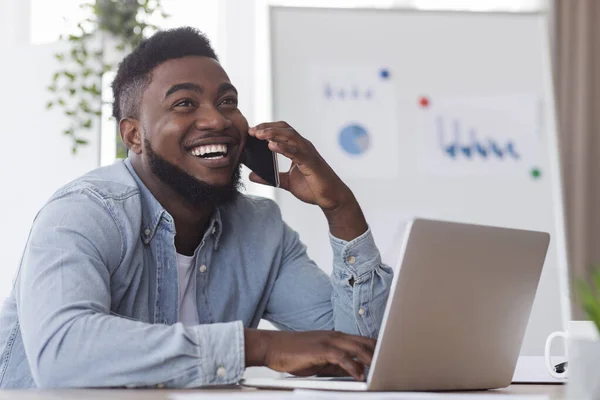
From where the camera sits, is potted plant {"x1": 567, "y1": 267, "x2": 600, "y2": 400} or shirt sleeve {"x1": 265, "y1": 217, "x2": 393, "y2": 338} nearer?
potted plant {"x1": 567, "y1": 267, "x2": 600, "y2": 400}

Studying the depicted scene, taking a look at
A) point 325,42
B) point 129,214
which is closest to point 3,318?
point 129,214

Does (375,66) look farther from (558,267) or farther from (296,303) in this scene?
(296,303)

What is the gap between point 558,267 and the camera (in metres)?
2.97

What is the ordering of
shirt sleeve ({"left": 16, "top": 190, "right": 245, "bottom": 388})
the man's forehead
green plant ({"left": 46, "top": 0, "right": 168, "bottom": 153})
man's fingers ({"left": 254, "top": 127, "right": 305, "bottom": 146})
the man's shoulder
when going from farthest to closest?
green plant ({"left": 46, "top": 0, "right": 168, "bottom": 153}) → the man's forehead → man's fingers ({"left": 254, "top": 127, "right": 305, "bottom": 146}) → the man's shoulder → shirt sleeve ({"left": 16, "top": 190, "right": 245, "bottom": 388})

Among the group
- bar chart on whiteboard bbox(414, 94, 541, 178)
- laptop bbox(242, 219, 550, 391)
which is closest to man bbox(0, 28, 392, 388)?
laptop bbox(242, 219, 550, 391)

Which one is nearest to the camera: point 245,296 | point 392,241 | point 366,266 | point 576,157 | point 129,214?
point 129,214

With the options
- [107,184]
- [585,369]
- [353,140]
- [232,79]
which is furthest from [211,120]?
[232,79]

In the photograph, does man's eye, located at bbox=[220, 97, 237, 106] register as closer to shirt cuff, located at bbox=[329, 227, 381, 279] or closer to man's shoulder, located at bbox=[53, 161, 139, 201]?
man's shoulder, located at bbox=[53, 161, 139, 201]

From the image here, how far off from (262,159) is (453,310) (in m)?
0.72

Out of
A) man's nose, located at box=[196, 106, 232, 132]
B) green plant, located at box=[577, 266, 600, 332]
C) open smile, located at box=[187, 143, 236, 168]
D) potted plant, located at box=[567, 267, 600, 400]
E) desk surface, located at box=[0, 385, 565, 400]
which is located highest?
man's nose, located at box=[196, 106, 232, 132]

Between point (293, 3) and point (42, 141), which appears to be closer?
point (42, 141)

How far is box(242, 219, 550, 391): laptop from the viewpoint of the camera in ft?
3.46

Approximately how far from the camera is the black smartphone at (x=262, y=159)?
172 cm

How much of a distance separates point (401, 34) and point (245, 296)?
1624mm
